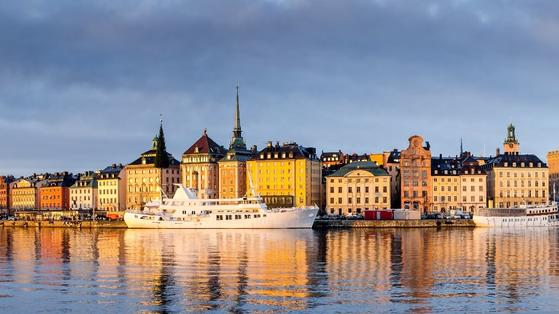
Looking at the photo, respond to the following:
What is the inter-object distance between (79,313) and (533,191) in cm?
13291

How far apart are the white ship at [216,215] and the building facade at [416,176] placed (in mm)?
34044

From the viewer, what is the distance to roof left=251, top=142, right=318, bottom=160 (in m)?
163

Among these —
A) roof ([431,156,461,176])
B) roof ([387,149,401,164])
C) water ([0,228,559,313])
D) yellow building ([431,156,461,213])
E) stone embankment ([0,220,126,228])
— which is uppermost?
roof ([387,149,401,164])

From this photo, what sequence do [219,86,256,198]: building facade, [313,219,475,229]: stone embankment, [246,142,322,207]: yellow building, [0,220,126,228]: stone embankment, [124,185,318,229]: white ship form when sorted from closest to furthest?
[124,185,318,229]: white ship
[313,219,475,229]: stone embankment
[0,220,126,228]: stone embankment
[246,142,322,207]: yellow building
[219,86,256,198]: building facade

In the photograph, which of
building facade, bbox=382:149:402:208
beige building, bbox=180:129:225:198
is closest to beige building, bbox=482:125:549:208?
building facade, bbox=382:149:402:208

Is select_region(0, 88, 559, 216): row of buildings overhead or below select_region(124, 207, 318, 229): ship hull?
overhead

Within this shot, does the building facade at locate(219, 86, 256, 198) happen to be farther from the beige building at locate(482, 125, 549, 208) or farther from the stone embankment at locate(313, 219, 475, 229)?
the beige building at locate(482, 125, 549, 208)

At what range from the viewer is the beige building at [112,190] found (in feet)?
636

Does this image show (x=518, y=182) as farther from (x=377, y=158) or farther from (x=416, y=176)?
(x=377, y=158)

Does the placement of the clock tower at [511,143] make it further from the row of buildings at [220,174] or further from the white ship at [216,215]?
the white ship at [216,215]

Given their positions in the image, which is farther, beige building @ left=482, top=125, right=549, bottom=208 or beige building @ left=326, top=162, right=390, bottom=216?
beige building @ left=482, top=125, right=549, bottom=208

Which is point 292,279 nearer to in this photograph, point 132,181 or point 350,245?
point 350,245

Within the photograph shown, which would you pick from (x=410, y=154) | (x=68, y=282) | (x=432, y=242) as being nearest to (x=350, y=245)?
(x=432, y=242)

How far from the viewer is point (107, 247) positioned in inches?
3206
